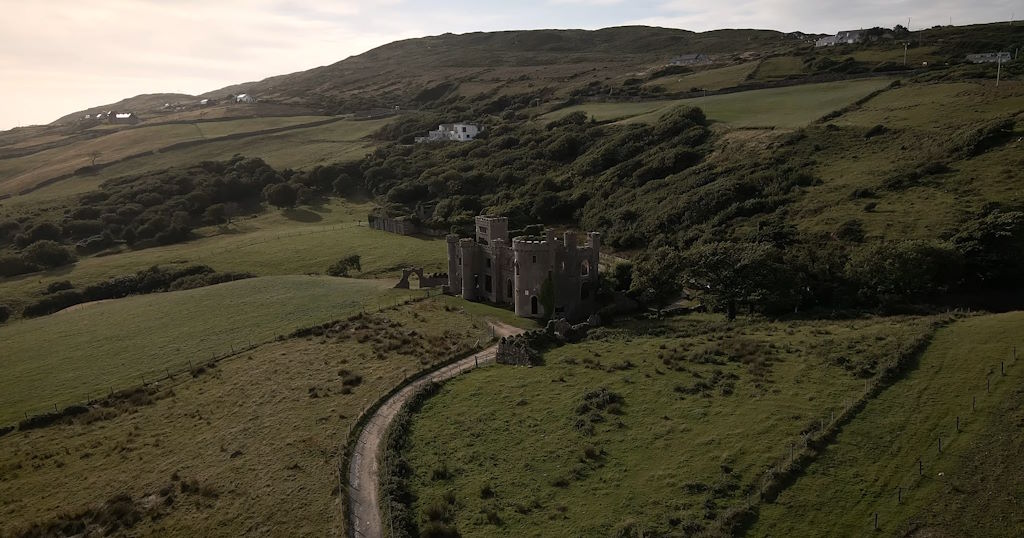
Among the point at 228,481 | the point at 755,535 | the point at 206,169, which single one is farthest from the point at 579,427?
the point at 206,169

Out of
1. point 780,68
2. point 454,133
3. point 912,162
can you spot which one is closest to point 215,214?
point 454,133

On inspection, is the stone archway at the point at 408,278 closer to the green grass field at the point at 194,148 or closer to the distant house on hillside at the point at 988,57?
the green grass field at the point at 194,148

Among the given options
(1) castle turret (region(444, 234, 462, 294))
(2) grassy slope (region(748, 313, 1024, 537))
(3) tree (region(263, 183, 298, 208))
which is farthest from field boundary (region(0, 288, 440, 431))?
(3) tree (region(263, 183, 298, 208))

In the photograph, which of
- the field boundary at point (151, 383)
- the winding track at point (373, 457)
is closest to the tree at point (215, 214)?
the field boundary at point (151, 383)

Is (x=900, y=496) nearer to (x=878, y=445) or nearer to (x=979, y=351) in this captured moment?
(x=878, y=445)

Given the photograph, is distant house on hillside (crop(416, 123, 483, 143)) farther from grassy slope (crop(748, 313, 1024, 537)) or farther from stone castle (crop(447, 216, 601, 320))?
grassy slope (crop(748, 313, 1024, 537))

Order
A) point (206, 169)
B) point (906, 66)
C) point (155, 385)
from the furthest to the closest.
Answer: point (206, 169), point (906, 66), point (155, 385)
